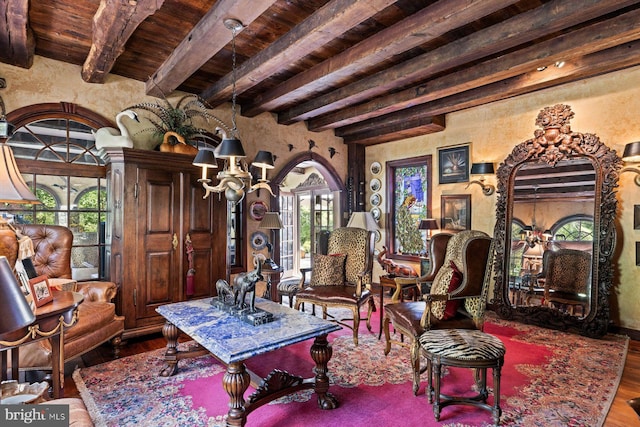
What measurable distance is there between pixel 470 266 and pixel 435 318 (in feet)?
1.70

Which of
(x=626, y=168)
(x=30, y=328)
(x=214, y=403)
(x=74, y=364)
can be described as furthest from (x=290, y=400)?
(x=626, y=168)

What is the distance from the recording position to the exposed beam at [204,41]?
2.31m

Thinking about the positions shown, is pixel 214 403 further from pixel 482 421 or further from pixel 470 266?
pixel 470 266

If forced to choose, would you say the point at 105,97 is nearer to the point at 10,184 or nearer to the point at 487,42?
the point at 10,184

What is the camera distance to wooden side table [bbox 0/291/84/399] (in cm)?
173

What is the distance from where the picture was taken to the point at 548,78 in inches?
143

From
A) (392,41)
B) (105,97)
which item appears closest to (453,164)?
(392,41)

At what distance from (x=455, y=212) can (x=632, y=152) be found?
2.13m

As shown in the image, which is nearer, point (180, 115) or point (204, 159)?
point (204, 159)

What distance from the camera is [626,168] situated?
12.1 feet

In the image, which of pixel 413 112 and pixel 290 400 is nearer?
pixel 290 400

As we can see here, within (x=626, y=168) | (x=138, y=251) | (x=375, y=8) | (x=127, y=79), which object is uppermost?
(x=127, y=79)

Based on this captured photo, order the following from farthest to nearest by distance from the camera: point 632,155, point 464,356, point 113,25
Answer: point 632,155 < point 113,25 < point 464,356

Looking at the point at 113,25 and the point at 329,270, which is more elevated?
the point at 113,25
